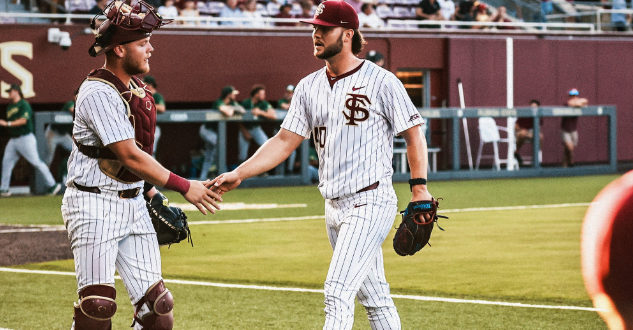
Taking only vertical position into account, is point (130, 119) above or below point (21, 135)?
above

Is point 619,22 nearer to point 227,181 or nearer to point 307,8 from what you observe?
point 307,8

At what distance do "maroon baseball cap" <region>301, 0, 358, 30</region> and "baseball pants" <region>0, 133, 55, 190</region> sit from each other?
46.5 ft

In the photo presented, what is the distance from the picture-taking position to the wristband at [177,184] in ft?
14.6

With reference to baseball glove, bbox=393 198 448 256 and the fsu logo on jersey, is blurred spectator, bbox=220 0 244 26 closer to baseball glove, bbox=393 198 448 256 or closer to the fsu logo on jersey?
the fsu logo on jersey

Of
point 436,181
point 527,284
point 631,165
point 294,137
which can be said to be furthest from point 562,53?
point 294,137

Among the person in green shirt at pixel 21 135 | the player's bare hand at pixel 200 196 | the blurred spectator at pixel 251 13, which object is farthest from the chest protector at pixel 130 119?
the blurred spectator at pixel 251 13

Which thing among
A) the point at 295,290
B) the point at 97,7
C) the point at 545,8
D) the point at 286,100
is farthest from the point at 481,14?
the point at 295,290

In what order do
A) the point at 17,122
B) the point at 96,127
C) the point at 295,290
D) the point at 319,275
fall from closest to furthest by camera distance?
the point at 96,127 → the point at 295,290 → the point at 319,275 → the point at 17,122

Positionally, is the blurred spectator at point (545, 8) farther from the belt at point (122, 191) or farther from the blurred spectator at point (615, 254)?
the blurred spectator at point (615, 254)

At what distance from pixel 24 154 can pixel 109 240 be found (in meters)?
14.3

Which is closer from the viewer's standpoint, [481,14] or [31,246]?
[31,246]

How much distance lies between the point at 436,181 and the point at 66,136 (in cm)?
843

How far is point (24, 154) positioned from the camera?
17.9m

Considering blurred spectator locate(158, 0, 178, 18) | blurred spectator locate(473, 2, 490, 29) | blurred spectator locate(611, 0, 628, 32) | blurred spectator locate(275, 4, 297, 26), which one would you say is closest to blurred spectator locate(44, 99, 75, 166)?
blurred spectator locate(158, 0, 178, 18)
